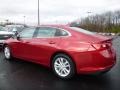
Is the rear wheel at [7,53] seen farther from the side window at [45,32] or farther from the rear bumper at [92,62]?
the rear bumper at [92,62]

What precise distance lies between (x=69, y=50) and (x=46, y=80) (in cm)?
100

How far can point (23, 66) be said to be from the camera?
29.5ft

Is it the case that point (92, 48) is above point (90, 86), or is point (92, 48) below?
above

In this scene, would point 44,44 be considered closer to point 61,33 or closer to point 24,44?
point 61,33

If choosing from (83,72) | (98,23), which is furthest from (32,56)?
(98,23)

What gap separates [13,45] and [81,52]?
11.6 ft

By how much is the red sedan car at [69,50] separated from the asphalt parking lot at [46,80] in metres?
0.31

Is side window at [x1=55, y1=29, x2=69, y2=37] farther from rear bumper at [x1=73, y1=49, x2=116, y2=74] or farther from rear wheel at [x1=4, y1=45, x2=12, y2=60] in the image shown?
rear wheel at [x1=4, y1=45, x2=12, y2=60]

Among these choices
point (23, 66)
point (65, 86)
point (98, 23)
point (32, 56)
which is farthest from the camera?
point (98, 23)

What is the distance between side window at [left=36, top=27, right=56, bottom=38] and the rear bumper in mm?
1201

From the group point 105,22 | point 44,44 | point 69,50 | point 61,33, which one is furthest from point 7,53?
point 105,22

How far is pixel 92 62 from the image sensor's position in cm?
670

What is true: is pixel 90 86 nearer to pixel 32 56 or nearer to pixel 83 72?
pixel 83 72

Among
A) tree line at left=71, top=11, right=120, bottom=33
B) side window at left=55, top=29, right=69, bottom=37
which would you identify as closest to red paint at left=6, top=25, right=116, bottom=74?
side window at left=55, top=29, right=69, bottom=37
